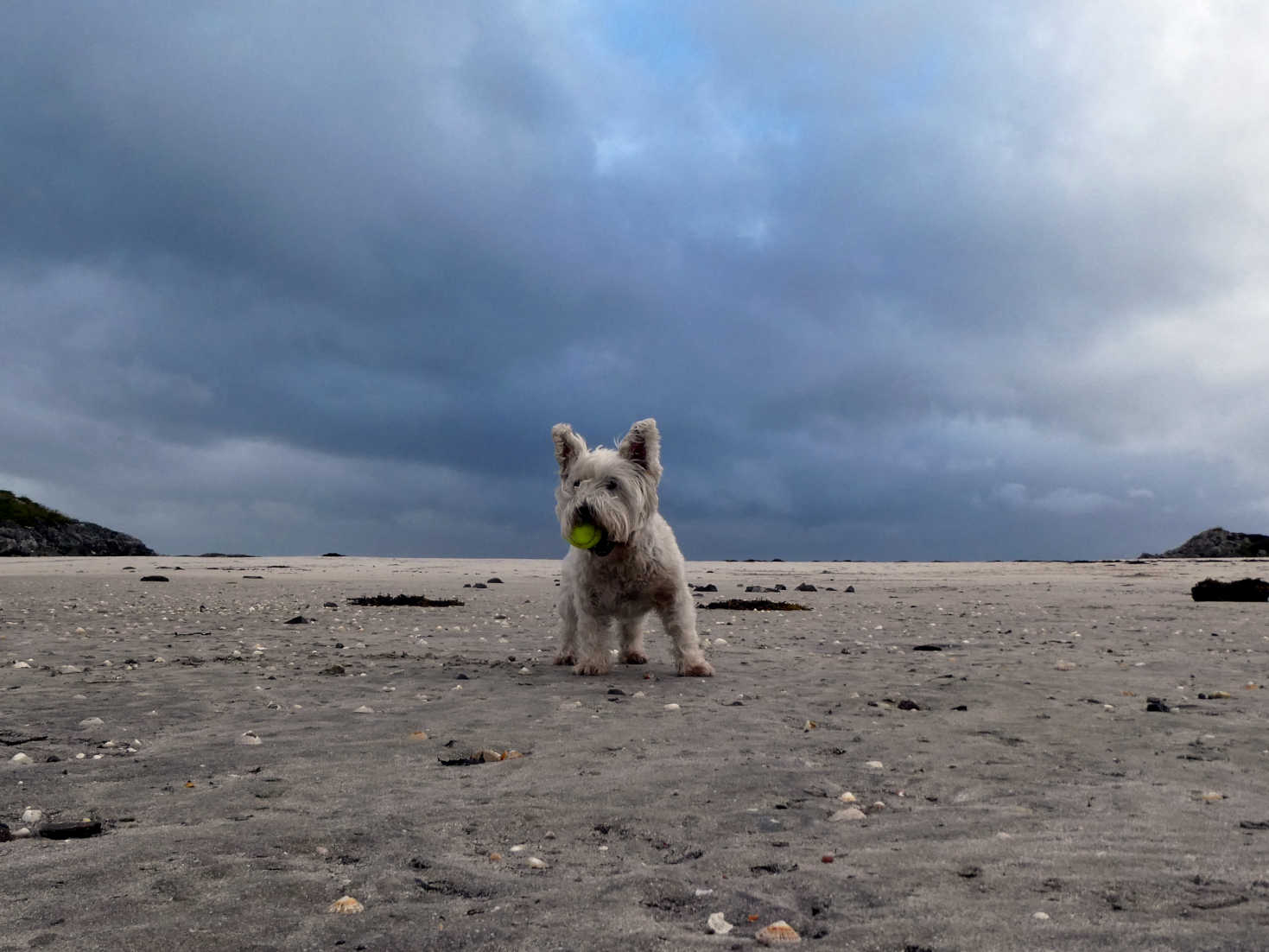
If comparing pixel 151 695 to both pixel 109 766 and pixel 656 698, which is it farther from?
pixel 656 698

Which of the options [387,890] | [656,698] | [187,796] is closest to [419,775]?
[187,796]

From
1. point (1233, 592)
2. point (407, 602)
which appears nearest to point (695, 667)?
point (407, 602)

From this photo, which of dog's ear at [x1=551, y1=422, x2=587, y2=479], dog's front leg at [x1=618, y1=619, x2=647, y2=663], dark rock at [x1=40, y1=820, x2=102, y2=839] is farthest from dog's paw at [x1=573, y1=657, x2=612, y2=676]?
dark rock at [x1=40, y1=820, x2=102, y2=839]

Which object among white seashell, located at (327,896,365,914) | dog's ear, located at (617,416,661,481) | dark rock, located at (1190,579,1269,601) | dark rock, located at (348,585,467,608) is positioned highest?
dog's ear, located at (617,416,661,481)

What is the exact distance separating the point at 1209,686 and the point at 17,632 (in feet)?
50.7

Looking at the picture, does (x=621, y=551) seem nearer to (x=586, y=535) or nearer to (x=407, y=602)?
(x=586, y=535)

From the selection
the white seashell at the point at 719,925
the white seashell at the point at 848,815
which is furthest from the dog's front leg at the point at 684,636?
the white seashell at the point at 719,925

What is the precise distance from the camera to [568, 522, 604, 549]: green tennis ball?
29.8ft

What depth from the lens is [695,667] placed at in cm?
957

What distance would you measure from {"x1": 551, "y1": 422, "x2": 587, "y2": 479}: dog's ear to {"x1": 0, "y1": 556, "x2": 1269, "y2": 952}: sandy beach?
233 centimetres

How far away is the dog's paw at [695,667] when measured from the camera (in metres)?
9.55

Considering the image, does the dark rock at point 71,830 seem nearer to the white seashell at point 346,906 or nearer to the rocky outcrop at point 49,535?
the white seashell at point 346,906

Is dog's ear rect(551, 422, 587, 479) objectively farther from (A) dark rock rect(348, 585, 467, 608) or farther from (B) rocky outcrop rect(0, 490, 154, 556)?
(B) rocky outcrop rect(0, 490, 154, 556)

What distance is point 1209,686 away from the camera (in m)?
8.40
